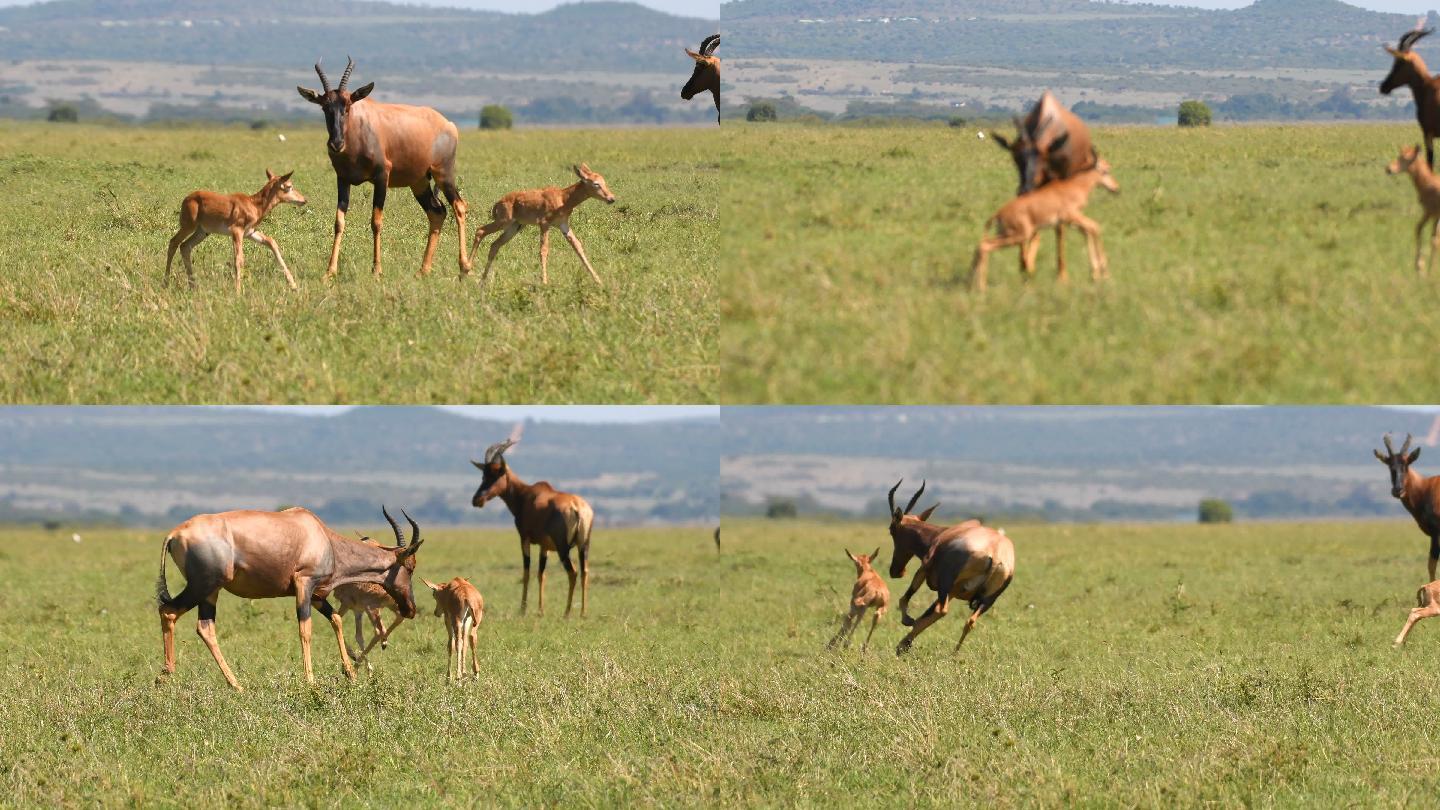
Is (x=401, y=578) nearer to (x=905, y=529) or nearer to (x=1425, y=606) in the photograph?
(x=905, y=529)

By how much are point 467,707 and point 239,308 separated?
7.13 meters

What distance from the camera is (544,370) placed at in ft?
54.1

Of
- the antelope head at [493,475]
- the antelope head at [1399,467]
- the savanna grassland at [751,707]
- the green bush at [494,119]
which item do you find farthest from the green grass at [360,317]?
the green bush at [494,119]

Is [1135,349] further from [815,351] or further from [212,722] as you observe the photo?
[212,722]

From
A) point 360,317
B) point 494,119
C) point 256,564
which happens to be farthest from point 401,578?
point 494,119

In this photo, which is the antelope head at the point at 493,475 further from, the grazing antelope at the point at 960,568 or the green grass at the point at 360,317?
the grazing antelope at the point at 960,568

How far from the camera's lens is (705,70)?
21875 millimetres

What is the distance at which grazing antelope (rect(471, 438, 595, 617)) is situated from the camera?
2169 centimetres

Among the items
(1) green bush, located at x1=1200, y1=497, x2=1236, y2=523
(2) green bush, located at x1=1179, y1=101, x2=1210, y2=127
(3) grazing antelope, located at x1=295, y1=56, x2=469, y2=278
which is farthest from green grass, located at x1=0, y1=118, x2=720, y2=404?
(1) green bush, located at x1=1200, y1=497, x2=1236, y2=523

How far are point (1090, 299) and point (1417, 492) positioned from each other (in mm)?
8649

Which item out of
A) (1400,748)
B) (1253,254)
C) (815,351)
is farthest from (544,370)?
(1400,748)

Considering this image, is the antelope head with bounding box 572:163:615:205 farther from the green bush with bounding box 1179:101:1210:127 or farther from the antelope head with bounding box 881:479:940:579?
the green bush with bounding box 1179:101:1210:127

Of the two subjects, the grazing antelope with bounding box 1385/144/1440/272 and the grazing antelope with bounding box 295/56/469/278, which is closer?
the grazing antelope with bounding box 1385/144/1440/272

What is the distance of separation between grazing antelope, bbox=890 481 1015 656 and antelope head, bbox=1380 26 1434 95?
21.2ft
